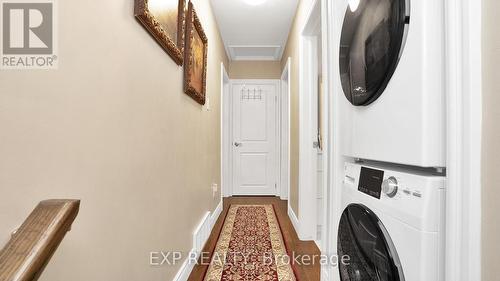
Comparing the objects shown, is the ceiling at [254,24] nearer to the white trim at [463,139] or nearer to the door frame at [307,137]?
the door frame at [307,137]

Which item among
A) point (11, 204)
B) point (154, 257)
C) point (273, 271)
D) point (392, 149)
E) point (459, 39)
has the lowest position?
point (273, 271)

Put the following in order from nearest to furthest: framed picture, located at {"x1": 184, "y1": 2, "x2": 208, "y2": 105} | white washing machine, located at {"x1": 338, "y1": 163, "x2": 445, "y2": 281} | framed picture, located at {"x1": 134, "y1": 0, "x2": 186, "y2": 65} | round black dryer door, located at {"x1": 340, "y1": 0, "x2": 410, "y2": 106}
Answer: white washing machine, located at {"x1": 338, "y1": 163, "x2": 445, "y2": 281} → round black dryer door, located at {"x1": 340, "y1": 0, "x2": 410, "y2": 106} → framed picture, located at {"x1": 134, "y1": 0, "x2": 186, "y2": 65} → framed picture, located at {"x1": 184, "y1": 2, "x2": 208, "y2": 105}

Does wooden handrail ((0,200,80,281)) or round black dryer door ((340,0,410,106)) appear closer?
wooden handrail ((0,200,80,281))

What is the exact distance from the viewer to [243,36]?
11.6 feet

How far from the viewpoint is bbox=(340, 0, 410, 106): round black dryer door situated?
2.58 ft

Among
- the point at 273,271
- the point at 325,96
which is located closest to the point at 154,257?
the point at 273,271

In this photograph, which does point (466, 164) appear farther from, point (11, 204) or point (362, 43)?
point (11, 204)

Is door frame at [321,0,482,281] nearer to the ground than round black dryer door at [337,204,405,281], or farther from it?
farther from it

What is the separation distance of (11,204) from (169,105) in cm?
98

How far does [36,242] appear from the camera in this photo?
0.41m

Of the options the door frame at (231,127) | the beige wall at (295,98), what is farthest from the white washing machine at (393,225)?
the door frame at (231,127)

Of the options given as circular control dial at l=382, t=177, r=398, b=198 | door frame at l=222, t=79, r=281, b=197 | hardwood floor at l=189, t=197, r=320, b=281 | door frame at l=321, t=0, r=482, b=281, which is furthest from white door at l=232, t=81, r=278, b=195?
door frame at l=321, t=0, r=482, b=281

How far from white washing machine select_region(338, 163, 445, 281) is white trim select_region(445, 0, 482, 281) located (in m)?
0.03

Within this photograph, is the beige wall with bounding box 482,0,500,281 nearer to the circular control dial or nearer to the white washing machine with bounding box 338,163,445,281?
the white washing machine with bounding box 338,163,445,281
